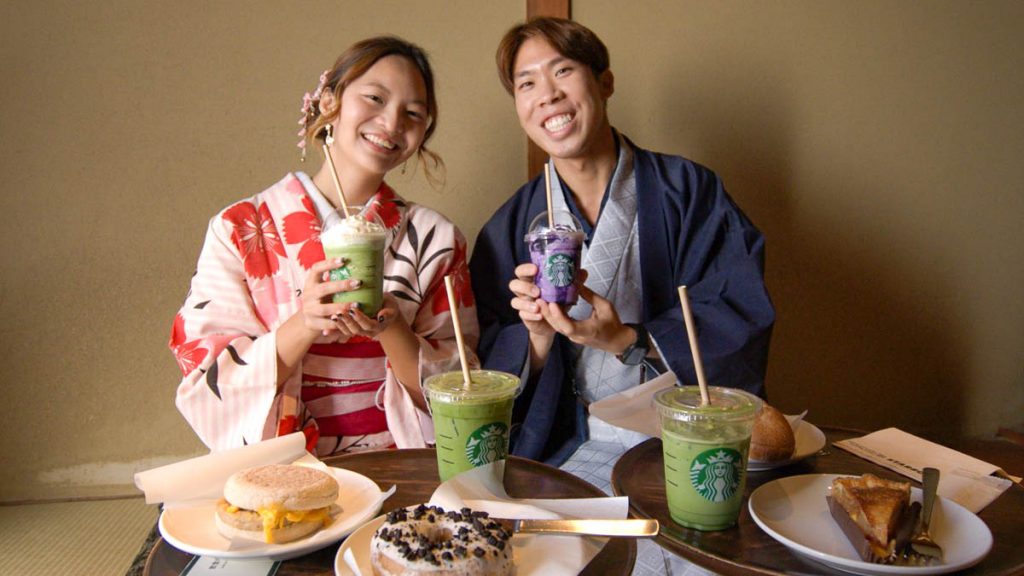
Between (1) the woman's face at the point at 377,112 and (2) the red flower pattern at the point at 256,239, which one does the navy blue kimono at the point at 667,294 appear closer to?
(1) the woman's face at the point at 377,112

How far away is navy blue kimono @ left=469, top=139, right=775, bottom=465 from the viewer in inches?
73.0

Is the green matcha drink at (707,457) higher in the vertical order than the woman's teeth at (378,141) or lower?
lower

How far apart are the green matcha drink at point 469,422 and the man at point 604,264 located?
579 mm

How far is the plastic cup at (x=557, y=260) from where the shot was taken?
1562 millimetres

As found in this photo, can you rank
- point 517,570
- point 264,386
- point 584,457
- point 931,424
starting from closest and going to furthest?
point 517,570
point 264,386
point 584,457
point 931,424

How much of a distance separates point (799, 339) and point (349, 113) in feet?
6.52

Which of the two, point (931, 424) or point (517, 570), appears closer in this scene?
point (517, 570)

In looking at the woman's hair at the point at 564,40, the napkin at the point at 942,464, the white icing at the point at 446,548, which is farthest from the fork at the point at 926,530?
the woman's hair at the point at 564,40

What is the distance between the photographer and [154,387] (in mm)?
2648

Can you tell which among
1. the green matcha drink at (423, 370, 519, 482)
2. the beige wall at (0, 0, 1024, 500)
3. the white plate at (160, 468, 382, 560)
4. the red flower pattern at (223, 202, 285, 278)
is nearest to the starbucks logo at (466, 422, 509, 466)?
the green matcha drink at (423, 370, 519, 482)

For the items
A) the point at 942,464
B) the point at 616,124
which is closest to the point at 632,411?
the point at 942,464

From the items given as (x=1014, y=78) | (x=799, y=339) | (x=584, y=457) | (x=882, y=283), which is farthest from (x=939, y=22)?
(x=584, y=457)

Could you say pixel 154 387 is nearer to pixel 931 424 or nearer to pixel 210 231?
pixel 210 231

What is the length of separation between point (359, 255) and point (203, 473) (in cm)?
55
